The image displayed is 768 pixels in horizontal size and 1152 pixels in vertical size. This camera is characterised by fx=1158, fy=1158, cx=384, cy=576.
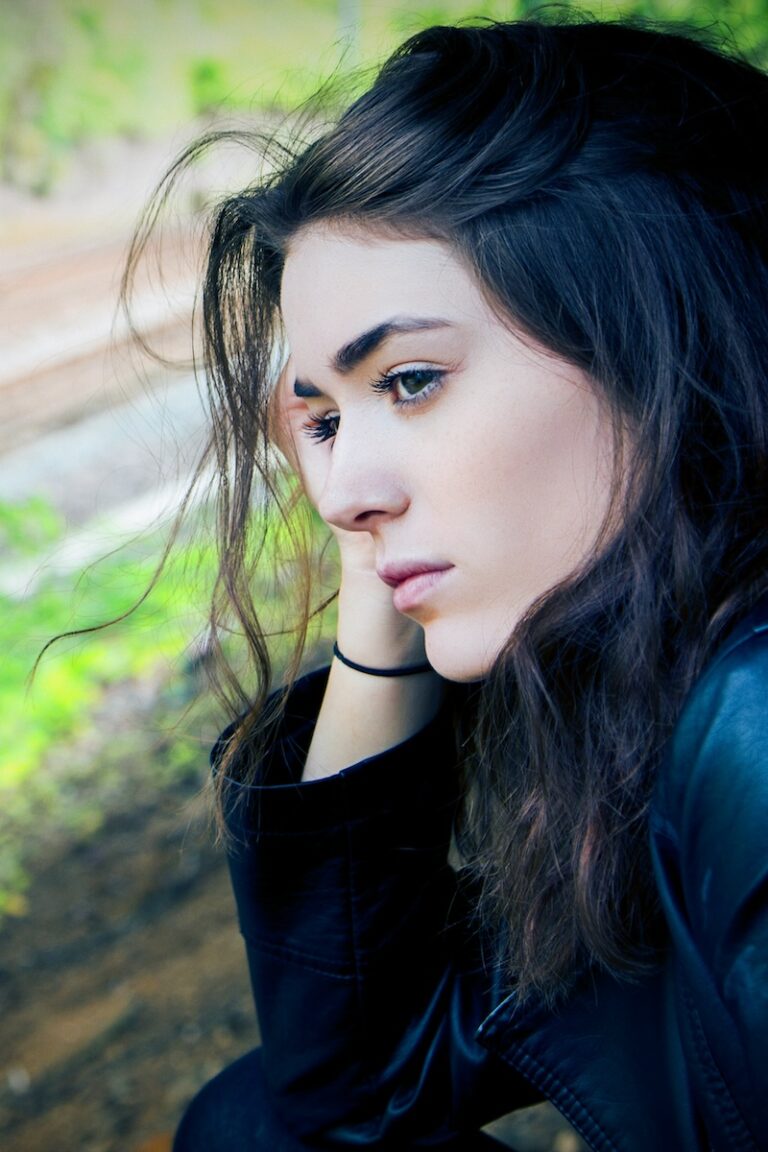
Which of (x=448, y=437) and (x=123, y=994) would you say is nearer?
(x=448, y=437)

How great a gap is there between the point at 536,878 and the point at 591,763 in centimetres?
17

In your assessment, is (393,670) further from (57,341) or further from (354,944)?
(57,341)

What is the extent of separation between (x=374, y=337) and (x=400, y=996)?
95cm

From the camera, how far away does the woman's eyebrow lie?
1.33 m

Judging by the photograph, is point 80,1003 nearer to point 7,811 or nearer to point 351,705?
point 7,811

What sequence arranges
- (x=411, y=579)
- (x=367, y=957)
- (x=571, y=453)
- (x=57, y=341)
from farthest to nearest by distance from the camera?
(x=57, y=341) < (x=367, y=957) < (x=411, y=579) < (x=571, y=453)

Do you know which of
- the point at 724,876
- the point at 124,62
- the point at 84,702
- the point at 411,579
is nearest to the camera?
the point at 724,876

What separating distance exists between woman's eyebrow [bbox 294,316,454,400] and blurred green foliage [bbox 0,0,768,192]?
3.28 m

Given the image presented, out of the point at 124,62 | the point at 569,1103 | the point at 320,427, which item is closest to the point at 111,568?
the point at 124,62

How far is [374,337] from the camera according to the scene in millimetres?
1357

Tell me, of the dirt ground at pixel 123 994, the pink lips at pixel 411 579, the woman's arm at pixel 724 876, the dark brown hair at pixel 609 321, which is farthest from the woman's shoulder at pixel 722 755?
the dirt ground at pixel 123 994

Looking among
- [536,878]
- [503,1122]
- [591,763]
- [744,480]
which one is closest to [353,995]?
[536,878]

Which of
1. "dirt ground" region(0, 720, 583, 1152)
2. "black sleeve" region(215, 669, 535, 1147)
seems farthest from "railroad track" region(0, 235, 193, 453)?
"black sleeve" region(215, 669, 535, 1147)

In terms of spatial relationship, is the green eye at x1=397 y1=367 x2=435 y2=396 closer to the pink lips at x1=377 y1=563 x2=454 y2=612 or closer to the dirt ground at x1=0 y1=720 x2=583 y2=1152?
the pink lips at x1=377 y1=563 x2=454 y2=612
